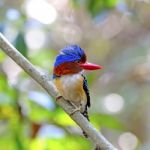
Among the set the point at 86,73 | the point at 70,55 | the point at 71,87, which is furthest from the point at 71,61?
the point at 86,73

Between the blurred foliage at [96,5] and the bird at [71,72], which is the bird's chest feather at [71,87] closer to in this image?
the bird at [71,72]

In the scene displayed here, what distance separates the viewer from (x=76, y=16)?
4.27 metres

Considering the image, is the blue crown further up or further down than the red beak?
further up

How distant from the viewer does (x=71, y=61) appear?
165cm

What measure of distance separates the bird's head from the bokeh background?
791mm

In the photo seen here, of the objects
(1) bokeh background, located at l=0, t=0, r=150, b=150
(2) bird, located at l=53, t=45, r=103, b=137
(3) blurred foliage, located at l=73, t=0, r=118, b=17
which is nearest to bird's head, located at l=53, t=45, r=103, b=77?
(2) bird, located at l=53, t=45, r=103, b=137

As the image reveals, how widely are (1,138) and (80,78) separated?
3.01 ft

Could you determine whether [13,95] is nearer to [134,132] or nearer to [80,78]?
[80,78]

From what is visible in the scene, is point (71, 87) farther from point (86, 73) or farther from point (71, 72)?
point (86, 73)

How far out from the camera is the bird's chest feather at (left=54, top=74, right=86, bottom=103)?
1.69m

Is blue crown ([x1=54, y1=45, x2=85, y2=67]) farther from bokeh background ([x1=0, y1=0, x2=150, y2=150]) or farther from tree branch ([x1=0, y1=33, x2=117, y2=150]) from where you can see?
bokeh background ([x1=0, y1=0, x2=150, y2=150])

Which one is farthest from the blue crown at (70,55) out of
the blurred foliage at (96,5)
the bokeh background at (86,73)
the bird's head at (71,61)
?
the blurred foliage at (96,5)

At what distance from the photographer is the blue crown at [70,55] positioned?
1.63 metres

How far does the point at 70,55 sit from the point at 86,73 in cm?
201
